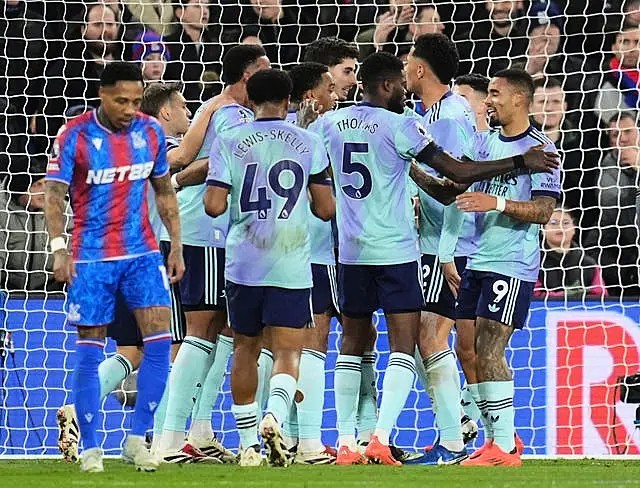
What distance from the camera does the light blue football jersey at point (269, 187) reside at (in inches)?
293

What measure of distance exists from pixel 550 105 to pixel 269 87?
4.75 m

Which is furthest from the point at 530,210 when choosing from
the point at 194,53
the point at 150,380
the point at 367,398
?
the point at 194,53

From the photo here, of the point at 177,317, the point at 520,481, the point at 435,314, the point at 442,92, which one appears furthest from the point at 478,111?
the point at 520,481

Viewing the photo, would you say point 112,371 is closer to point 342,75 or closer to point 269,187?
point 269,187

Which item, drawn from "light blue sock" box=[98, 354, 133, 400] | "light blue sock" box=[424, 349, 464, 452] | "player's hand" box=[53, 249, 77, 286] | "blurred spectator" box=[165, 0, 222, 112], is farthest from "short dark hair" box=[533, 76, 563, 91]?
"player's hand" box=[53, 249, 77, 286]

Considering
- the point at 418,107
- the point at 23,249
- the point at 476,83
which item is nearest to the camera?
the point at 476,83

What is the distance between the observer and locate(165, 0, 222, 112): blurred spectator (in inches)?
476

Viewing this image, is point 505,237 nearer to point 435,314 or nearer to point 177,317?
point 435,314

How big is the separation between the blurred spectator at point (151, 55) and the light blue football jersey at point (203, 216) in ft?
11.3

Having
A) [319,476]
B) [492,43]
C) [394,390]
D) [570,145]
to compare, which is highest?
[492,43]

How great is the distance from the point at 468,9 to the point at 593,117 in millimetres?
1953

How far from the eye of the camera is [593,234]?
37.0 feet

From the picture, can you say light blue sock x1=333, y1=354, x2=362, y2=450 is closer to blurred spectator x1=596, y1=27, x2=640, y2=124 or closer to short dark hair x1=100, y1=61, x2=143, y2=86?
short dark hair x1=100, y1=61, x2=143, y2=86

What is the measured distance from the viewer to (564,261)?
1117 centimetres
